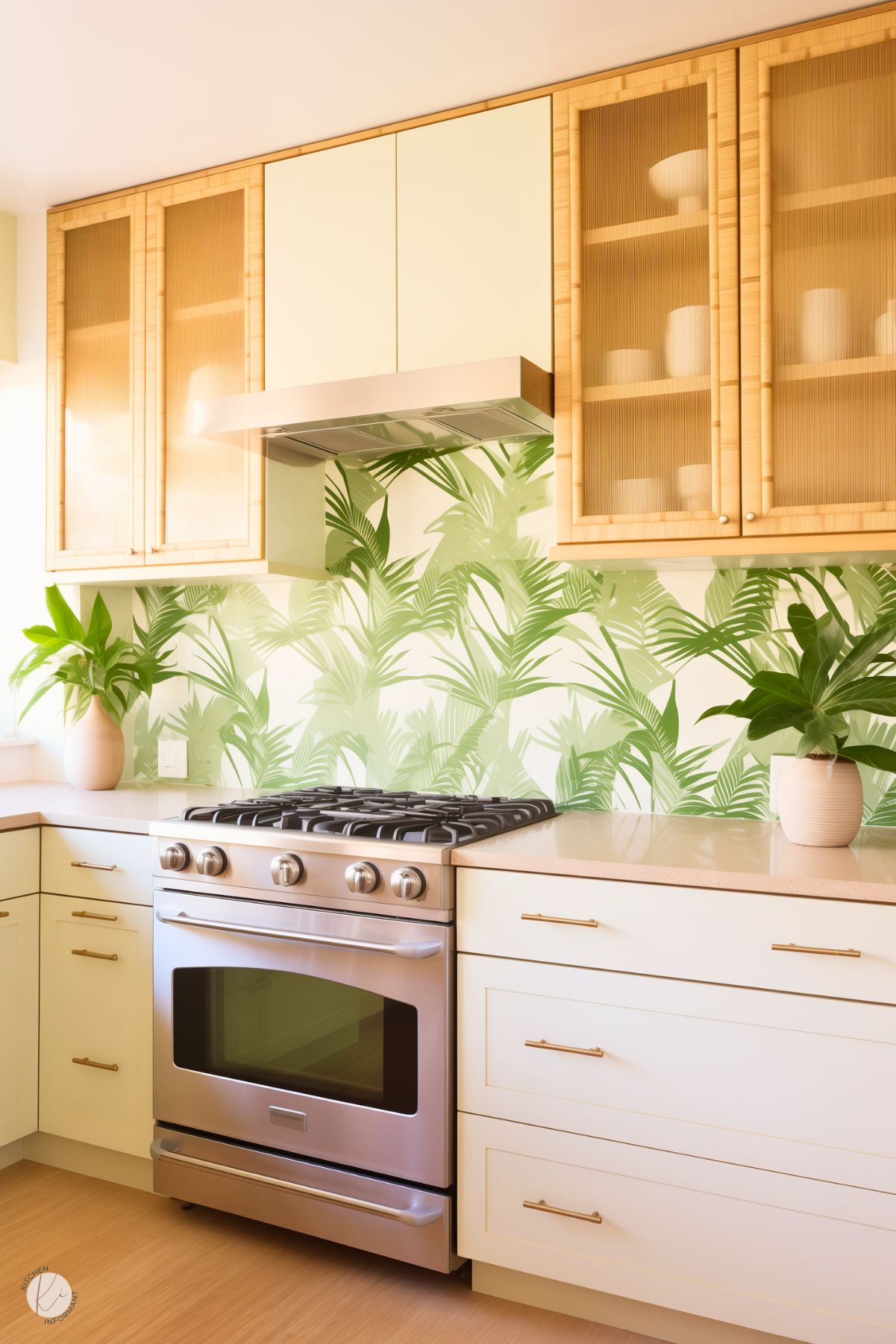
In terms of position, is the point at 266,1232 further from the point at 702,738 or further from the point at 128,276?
the point at 128,276

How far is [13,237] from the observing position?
318 cm

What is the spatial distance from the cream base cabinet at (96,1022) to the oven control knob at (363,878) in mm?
643

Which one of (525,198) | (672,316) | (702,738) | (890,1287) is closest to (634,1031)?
(890,1287)

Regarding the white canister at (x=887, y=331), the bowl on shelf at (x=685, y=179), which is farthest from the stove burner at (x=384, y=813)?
the bowl on shelf at (x=685, y=179)

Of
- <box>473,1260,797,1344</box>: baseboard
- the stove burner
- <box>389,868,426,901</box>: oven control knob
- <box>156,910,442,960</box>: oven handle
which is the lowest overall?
<box>473,1260,797,1344</box>: baseboard

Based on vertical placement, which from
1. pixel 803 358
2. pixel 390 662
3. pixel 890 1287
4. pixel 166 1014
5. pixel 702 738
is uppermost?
pixel 803 358

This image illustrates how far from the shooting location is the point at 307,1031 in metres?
2.22

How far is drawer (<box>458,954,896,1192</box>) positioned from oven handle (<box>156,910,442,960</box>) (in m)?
0.10

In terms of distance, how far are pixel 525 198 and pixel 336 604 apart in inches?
45.0

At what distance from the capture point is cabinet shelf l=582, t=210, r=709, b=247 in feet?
7.23

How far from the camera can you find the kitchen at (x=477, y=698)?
189 cm

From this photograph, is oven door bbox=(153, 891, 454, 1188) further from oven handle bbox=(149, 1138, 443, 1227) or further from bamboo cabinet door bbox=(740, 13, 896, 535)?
bamboo cabinet door bbox=(740, 13, 896, 535)

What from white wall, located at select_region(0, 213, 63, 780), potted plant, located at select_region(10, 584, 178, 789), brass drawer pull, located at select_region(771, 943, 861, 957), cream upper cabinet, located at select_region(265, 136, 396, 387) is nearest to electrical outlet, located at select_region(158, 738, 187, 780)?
potted plant, located at select_region(10, 584, 178, 789)

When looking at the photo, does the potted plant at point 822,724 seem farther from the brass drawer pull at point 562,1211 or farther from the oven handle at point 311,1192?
the oven handle at point 311,1192
